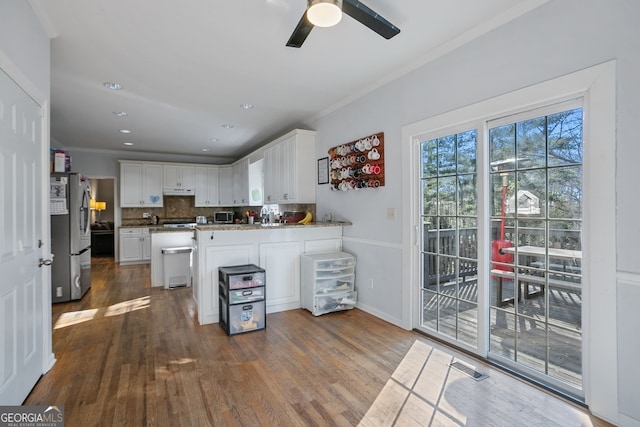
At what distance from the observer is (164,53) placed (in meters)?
2.88

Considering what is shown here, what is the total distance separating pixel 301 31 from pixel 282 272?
2.64 meters

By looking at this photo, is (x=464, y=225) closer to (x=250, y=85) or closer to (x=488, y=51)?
(x=488, y=51)

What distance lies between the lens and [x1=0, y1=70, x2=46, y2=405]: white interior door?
176 cm

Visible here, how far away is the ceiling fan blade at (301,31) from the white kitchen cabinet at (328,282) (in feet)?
7.51

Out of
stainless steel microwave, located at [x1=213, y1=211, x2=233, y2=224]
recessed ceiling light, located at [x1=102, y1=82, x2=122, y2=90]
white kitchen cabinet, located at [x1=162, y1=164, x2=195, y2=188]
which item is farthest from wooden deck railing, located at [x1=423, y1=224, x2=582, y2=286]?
white kitchen cabinet, located at [x1=162, y1=164, x2=195, y2=188]

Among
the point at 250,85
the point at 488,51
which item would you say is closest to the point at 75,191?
the point at 250,85

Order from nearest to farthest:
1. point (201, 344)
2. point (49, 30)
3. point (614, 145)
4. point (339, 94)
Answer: point (614, 145), point (49, 30), point (201, 344), point (339, 94)

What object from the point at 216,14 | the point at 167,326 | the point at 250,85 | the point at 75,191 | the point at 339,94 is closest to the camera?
the point at 216,14

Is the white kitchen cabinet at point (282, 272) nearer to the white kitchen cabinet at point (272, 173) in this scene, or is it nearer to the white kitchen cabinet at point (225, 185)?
the white kitchen cabinet at point (272, 173)

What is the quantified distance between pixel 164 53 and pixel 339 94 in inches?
76.8

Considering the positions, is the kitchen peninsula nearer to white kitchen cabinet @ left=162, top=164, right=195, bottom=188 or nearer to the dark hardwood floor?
the dark hardwood floor

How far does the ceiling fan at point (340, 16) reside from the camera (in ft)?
5.85

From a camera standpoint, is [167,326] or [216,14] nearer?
[216,14]

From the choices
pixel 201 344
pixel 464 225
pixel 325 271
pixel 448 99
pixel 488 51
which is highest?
pixel 488 51
